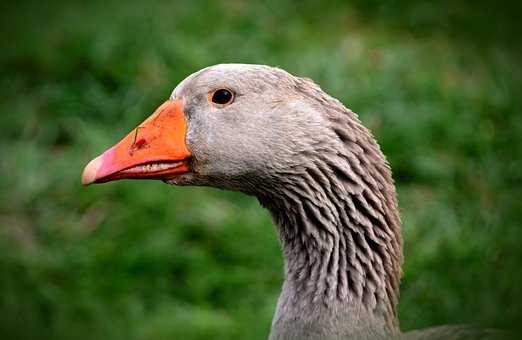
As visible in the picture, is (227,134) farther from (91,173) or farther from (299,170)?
(91,173)

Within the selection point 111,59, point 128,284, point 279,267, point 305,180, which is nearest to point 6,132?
point 111,59

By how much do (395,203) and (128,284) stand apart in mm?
2535

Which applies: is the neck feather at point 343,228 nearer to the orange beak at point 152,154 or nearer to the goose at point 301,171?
the goose at point 301,171

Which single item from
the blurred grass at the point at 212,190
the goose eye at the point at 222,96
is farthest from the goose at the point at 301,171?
the blurred grass at the point at 212,190

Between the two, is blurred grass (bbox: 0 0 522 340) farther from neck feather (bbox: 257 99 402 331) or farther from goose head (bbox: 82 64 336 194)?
goose head (bbox: 82 64 336 194)

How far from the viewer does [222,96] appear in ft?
10.9

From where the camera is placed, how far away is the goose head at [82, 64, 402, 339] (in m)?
3.29

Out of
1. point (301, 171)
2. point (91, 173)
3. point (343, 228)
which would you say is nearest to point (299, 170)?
point (301, 171)

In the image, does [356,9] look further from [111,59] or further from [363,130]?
[363,130]

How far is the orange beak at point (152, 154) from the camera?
3.35 metres

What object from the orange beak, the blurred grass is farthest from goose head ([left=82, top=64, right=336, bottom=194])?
the blurred grass

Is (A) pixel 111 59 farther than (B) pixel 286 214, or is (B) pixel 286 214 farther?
(A) pixel 111 59

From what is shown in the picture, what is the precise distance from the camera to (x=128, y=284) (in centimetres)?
550

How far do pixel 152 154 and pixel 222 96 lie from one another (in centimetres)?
34
